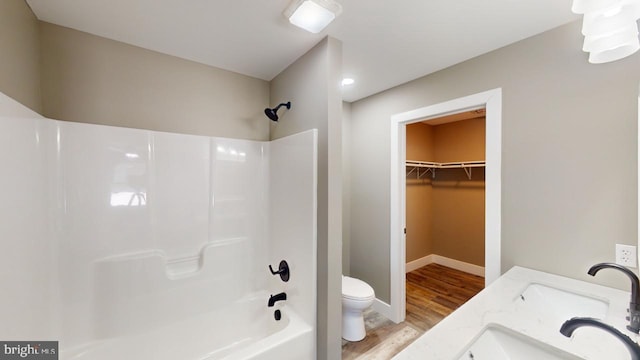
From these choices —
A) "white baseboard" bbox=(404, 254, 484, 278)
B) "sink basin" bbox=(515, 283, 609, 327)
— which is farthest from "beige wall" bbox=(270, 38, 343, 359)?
"white baseboard" bbox=(404, 254, 484, 278)

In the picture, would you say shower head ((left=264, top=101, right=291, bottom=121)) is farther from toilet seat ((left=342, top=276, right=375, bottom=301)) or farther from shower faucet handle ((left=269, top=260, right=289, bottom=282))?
Result: toilet seat ((left=342, top=276, right=375, bottom=301))

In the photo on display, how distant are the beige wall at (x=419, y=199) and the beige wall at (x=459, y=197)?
0.12 meters

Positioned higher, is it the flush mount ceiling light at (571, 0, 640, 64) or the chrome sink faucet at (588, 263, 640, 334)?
the flush mount ceiling light at (571, 0, 640, 64)

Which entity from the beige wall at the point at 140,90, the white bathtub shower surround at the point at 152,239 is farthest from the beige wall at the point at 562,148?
the beige wall at the point at 140,90

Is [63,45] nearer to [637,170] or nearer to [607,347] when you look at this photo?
[607,347]

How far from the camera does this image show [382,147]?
8.48 ft

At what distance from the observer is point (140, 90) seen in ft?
5.69

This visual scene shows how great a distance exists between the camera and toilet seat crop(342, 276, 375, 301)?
2.14 m

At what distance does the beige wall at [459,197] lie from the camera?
3674mm

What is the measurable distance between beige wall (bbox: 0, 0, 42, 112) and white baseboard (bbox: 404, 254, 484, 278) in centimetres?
422

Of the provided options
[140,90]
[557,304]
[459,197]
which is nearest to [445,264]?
[459,197]

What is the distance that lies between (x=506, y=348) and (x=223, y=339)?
1.84 m

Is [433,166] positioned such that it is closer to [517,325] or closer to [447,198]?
[447,198]

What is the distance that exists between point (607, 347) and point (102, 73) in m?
2.85
